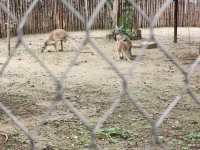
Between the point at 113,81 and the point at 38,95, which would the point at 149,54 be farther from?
the point at 38,95

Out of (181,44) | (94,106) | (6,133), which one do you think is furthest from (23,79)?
(181,44)

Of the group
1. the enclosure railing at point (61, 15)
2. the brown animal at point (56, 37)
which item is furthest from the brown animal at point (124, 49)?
the enclosure railing at point (61, 15)

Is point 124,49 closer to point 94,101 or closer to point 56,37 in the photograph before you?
point 56,37

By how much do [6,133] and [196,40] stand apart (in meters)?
9.53

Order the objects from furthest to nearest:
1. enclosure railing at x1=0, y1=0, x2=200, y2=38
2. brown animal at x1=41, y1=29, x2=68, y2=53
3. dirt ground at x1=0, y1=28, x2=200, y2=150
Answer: enclosure railing at x1=0, y1=0, x2=200, y2=38
brown animal at x1=41, y1=29, x2=68, y2=53
dirt ground at x1=0, y1=28, x2=200, y2=150

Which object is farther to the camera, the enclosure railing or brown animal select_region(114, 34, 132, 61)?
the enclosure railing

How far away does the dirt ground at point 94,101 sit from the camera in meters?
4.69

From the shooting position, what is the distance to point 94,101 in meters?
6.43

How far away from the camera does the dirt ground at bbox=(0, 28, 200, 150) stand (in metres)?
4.69

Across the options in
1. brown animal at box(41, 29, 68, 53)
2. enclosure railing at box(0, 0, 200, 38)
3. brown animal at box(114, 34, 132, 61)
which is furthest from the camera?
enclosure railing at box(0, 0, 200, 38)

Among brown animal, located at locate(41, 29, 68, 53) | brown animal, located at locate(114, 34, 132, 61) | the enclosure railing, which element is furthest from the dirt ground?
the enclosure railing

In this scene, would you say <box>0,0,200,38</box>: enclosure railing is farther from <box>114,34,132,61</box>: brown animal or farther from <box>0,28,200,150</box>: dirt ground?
→ <box>0,28,200,150</box>: dirt ground

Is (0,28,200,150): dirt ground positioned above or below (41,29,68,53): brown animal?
below

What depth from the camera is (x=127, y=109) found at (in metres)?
5.88
